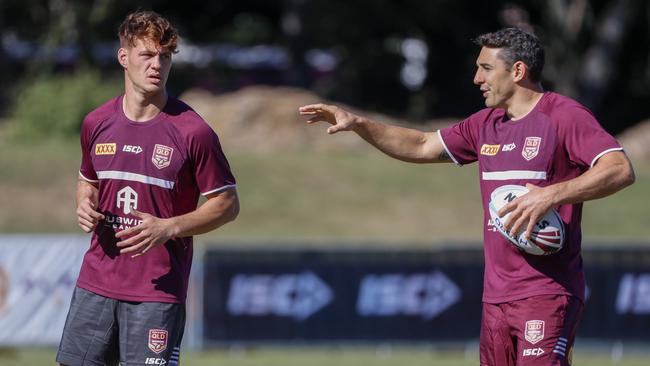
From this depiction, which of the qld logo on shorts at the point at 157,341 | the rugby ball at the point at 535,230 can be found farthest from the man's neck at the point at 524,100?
the qld logo on shorts at the point at 157,341

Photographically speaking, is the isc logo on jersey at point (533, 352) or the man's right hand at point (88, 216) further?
the isc logo on jersey at point (533, 352)

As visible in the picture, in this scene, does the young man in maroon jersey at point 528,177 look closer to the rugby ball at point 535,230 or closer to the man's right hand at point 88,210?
the rugby ball at point 535,230

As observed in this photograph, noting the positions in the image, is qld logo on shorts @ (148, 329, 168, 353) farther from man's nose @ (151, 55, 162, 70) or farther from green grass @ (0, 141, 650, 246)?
green grass @ (0, 141, 650, 246)

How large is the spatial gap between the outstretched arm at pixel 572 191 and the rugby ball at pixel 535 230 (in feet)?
0.36

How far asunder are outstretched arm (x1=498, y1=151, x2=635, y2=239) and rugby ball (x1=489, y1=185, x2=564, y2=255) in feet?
0.36

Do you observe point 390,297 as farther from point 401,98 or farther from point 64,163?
point 401,98

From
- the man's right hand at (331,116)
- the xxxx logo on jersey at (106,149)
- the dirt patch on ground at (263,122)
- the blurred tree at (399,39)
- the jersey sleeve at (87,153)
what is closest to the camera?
the xxxx logo on jersey at (106,149)

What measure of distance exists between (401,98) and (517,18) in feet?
15.2

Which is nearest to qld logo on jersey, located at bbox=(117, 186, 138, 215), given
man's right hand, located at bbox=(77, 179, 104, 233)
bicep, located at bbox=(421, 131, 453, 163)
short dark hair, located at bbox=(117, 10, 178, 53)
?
man's right hand, located at bbox=(77, 179, 104, 233)

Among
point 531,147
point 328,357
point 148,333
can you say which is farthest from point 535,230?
point 328,357

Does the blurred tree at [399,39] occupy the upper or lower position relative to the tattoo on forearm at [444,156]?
upper

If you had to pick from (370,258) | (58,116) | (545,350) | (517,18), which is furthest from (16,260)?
(517,18)

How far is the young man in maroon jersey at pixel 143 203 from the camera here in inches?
234

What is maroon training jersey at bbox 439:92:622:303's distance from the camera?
6.06 meters
